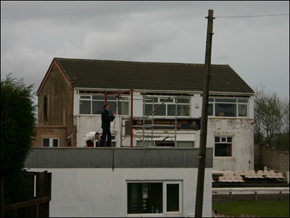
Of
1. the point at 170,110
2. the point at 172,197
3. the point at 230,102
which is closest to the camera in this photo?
the point at 172,197

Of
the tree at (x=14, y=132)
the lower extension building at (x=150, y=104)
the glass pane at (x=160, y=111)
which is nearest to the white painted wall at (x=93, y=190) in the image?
the tree at (x=14, y=132)

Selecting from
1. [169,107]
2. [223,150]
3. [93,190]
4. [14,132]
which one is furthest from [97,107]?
[14,132]

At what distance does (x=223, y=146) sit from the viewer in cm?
4494

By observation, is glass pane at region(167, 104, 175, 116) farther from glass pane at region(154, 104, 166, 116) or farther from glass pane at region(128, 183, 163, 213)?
glass pane at region(128, 183, 163, 213)

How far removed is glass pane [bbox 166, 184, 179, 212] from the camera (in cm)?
1900

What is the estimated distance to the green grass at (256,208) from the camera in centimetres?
2886

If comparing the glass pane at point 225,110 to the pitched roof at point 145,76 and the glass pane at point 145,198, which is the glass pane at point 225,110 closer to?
the pitched roof at point 145,76

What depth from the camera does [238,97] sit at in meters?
45.8

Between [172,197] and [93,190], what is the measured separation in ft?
7.93

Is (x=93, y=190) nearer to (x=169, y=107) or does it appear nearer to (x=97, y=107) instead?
(x=97, y=107)

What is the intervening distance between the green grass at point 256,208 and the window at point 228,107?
12.7 metres

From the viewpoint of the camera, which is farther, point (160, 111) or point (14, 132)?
point (160, 111)

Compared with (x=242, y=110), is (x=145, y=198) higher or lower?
lower

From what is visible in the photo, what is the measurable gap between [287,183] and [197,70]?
449 inches
